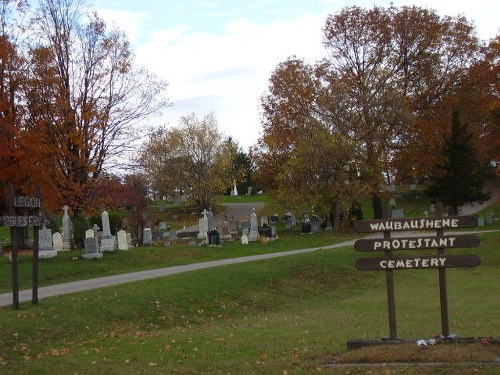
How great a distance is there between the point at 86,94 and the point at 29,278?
1579 centimetres

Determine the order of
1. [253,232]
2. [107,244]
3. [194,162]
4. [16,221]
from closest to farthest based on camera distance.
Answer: [16,221] → [107,244] → [253,232] → [194,162]

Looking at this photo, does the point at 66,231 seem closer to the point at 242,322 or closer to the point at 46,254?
the point at 46,254

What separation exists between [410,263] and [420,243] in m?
0.39

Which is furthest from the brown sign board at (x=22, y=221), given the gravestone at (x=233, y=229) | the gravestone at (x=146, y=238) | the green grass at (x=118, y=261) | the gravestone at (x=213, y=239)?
the gravestone at (x=233, y=229)

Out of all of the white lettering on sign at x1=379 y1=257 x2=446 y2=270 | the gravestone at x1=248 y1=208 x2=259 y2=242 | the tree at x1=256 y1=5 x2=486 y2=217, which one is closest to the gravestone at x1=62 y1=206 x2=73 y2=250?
the gravestone at x1=248 y1=208 x2=259 y2=242

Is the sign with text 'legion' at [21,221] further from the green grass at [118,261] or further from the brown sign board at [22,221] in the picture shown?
the green grass at [118,261]

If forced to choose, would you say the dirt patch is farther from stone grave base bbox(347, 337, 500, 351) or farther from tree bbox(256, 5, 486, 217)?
tree bbox(256, 5, 486, 217)

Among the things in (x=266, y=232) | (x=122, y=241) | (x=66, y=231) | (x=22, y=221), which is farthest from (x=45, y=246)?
(x=266, y=232)

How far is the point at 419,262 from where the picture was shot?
1047cm

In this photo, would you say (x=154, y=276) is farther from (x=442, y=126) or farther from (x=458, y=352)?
(x=442, y=126)

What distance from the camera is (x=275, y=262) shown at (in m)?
25.6

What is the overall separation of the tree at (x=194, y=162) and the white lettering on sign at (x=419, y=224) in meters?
55.2

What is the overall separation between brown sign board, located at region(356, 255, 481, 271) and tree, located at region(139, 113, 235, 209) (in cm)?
5490

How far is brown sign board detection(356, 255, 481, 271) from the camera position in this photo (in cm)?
1019
